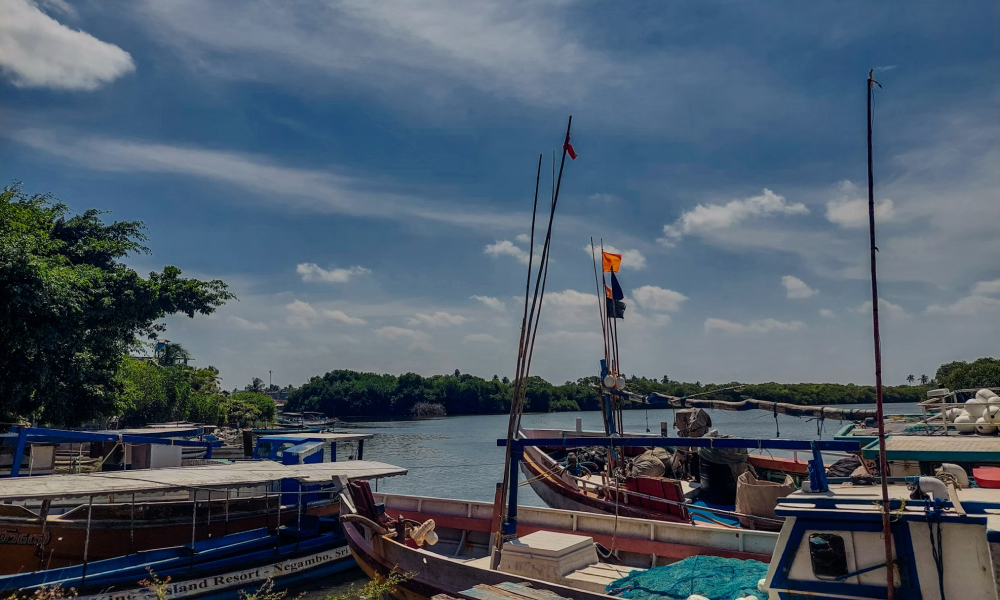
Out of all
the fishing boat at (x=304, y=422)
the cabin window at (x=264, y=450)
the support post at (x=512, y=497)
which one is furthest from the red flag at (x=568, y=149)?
the fishing boat at (x=304, y=422)

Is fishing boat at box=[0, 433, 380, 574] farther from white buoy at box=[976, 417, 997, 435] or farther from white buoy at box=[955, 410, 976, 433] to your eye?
white buoy at box=[976, 417, 997, 435]

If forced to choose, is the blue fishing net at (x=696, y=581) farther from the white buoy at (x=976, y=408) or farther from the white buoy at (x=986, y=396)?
the white buoy at (x=986, y=396)

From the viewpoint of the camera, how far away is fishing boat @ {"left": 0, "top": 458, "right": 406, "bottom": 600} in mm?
13500

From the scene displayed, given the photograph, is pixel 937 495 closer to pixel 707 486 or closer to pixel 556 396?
pixel 707 486

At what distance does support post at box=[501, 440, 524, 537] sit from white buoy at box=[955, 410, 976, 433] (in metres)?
14.2

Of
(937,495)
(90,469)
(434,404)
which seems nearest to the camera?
(937,495)

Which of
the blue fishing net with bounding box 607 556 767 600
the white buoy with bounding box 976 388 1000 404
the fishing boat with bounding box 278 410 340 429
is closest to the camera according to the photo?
the blue fishing net with bounding box 607 556 767 600

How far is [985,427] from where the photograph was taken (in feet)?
60.0

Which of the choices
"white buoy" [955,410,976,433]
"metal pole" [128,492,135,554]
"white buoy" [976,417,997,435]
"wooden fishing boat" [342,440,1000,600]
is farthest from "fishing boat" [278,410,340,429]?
"white buoy" [976,417,997,435]

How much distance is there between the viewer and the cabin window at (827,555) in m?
7.06

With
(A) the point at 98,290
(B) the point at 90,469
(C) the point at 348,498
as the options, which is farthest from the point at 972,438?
(A) the point at 98,290

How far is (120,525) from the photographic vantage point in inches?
614

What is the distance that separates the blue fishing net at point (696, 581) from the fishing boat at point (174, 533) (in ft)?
30.4

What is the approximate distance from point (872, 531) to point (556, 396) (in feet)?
516
